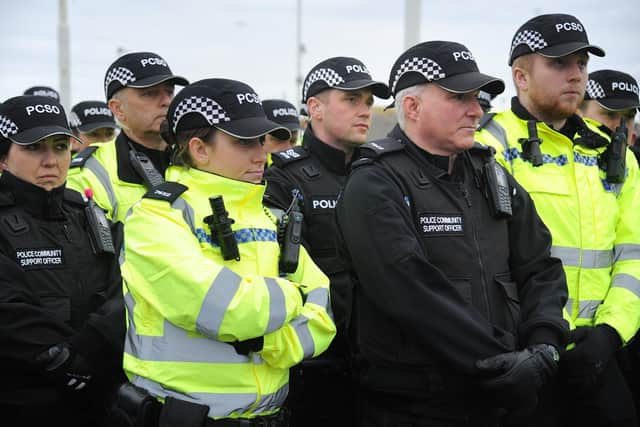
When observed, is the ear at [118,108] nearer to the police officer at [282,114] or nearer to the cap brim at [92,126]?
the police officer at [282,114]

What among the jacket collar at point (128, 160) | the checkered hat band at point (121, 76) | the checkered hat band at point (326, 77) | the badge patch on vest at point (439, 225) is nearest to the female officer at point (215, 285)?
the badge patch on vest at point (439, 225)

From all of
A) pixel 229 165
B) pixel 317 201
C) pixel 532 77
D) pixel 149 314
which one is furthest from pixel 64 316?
pixel 532 77

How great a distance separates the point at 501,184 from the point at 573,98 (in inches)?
39.4

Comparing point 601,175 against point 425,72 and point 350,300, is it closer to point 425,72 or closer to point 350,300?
point 425,72

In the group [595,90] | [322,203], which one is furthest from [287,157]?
[595,90]

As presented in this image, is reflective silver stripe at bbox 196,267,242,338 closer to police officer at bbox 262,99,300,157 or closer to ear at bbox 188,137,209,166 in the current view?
ear at bbox 188,137,209,166

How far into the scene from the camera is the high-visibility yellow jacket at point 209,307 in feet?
8.61

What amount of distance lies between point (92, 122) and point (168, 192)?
5.22 m

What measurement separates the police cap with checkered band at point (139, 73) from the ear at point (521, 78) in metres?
A: 2.06

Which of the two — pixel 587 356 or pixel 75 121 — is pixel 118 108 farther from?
pixel 75 121

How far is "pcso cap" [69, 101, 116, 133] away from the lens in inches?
302

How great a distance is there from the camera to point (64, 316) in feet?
11.6

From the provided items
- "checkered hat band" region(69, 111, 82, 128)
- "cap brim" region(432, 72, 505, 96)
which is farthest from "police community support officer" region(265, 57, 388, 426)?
"checkered hat band" region(69, 111, 82, 128)

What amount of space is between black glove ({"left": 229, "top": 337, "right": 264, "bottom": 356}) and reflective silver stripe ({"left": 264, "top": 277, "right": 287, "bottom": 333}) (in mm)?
106
